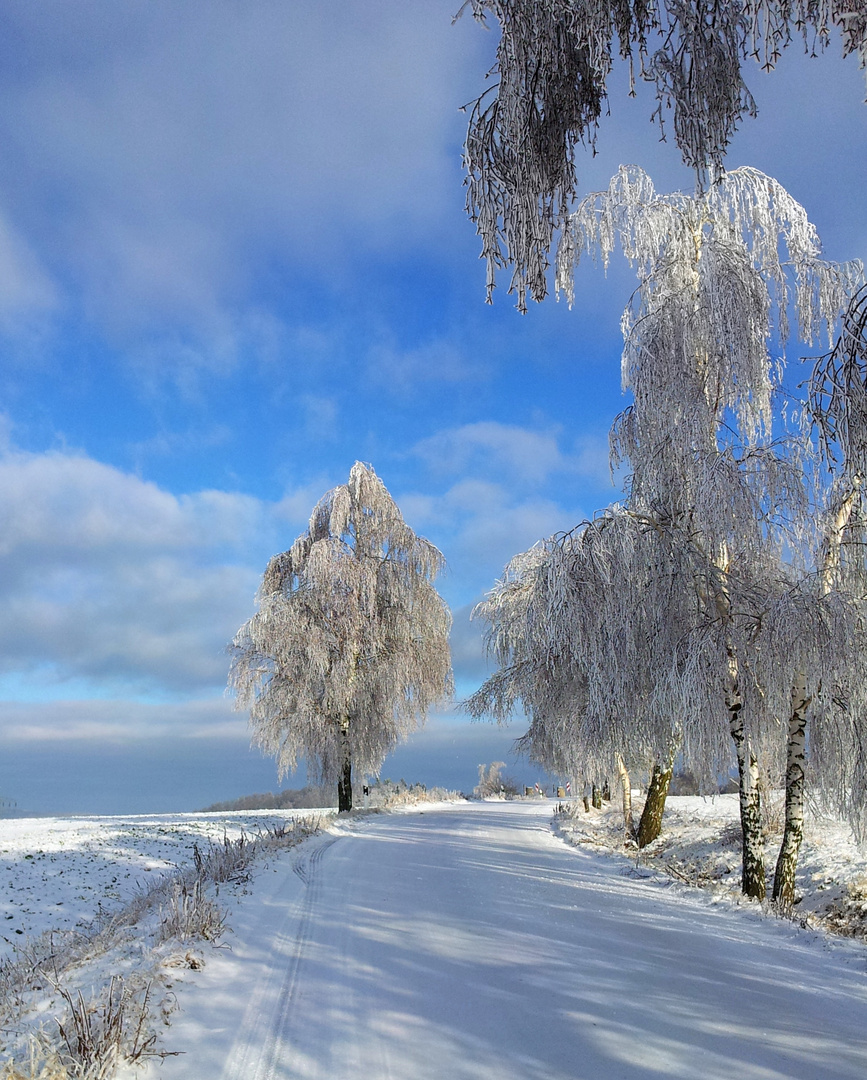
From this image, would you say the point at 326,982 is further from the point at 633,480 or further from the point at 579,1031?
the point at 633,480

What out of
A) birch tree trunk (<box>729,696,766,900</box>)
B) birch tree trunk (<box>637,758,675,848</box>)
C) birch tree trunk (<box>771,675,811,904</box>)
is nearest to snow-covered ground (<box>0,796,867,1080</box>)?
birch tree trunk (<box>729,696,766,900</box>)

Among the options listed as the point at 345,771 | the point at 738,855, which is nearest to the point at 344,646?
the point at 345,771

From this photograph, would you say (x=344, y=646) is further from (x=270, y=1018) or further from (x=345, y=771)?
(x=270, y=1018)

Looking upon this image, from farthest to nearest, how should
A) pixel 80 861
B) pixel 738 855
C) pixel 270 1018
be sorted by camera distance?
pixel 738 855
pixel 80 861
pixel 270 1018

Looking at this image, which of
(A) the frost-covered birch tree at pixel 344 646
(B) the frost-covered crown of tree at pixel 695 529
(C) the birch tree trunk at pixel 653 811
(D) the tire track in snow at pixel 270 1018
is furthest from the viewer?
(A) the frost-covered birch tree at pixel 344 646

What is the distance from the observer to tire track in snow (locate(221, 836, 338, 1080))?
3.39m

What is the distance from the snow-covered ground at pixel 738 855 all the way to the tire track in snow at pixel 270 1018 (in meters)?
4.71

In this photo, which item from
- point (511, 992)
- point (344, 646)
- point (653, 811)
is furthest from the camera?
point (344, 646)

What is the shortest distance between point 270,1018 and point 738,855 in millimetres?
10106

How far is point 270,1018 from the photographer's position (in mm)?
3996

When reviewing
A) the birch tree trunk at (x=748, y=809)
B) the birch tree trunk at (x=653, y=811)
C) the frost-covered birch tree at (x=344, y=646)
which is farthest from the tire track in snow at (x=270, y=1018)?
the frost-covered birch tree at (x=344, y=646)

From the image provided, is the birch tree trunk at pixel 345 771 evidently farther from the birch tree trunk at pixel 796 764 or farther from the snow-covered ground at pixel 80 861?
the birch tree trunk at pixel 796 764

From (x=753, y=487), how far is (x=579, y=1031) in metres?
6.26

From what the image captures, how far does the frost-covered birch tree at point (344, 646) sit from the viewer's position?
2048 cm
